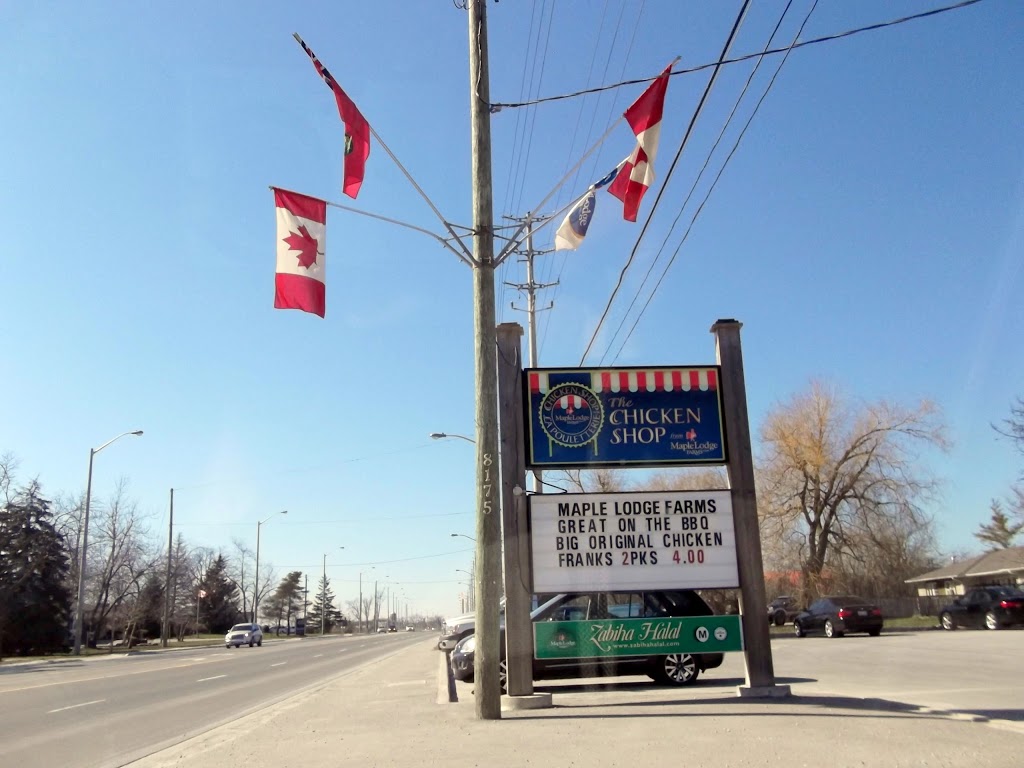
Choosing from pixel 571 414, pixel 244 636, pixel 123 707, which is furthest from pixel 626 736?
pixel 244 636

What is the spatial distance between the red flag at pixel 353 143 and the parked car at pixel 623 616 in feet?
21.4

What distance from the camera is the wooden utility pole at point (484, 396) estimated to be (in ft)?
35.1

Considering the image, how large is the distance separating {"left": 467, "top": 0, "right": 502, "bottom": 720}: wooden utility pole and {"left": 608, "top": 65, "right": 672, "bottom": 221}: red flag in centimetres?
193

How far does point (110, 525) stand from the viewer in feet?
222

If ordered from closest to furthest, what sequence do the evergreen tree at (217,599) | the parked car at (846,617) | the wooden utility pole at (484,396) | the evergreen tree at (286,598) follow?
1. the wooden utility pole at (484,396)
2. the parked car at (846,617)
3. the evergreen tree at (217,599)
4. the evergreen tree at (286,598)

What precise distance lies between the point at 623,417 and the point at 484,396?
8.15ft

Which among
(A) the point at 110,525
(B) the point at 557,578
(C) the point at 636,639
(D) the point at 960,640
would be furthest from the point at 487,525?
(A) the point at 110,525

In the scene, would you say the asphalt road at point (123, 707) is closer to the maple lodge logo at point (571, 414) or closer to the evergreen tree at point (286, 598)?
the maple lodge logo at point (571, 414)

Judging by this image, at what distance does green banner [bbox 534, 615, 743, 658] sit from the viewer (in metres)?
12.1

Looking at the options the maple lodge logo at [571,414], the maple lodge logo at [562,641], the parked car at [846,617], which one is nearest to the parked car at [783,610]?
the parked car at [846,617]

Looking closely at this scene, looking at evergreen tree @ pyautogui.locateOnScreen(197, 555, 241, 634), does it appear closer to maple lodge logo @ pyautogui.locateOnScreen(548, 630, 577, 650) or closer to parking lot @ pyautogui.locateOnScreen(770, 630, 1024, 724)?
parking lot @ pyautogui.locateOnScreen(770, 630, 1024, 724)

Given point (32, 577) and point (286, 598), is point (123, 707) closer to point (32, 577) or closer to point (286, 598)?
point (32, 577)

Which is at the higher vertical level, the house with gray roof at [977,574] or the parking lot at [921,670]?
the house with gray roof at [977,574]

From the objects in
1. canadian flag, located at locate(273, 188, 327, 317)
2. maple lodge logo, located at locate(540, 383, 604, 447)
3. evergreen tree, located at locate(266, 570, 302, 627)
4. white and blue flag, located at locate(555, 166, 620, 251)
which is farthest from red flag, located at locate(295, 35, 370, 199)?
evergreen tree, located at locate(266, 570, 302, 627)
